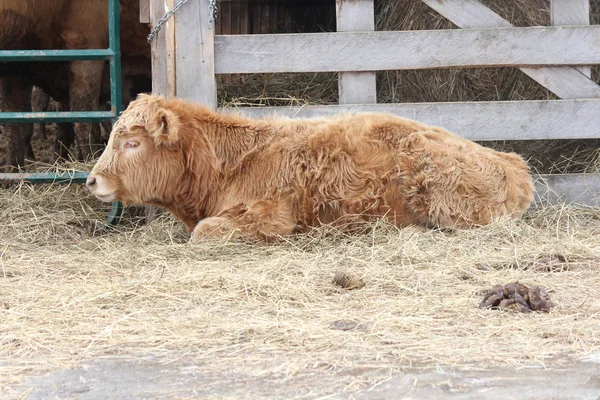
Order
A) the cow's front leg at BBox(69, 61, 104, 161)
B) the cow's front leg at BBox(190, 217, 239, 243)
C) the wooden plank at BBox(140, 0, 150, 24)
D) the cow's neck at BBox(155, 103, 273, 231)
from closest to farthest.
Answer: the cow's front leg at BBox(190, 217, 239, 243) < the cow's neck at BBox(155, 103, 273, 231) < the wooden plank at BBox(140, 0, 150, 24) < the cow's front leg at BBox(69, 61, 104, 161)

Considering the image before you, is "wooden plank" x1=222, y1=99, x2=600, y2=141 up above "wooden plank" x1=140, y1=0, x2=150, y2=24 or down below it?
below

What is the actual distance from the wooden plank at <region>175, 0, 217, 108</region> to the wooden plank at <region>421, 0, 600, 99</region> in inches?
67.6

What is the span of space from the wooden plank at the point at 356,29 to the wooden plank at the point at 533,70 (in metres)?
0.48

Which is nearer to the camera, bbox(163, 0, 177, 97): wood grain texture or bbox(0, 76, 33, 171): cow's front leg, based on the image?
bbox(163, 0, 177, 97): wood grain texture

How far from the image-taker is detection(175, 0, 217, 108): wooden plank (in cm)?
656

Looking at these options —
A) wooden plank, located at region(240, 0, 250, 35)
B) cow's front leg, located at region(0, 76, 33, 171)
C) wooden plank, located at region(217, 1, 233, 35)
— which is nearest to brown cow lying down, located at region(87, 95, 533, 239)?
cow's front leg, located at region(0, 76, 33, 171)

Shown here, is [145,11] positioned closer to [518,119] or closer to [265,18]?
[518,119]

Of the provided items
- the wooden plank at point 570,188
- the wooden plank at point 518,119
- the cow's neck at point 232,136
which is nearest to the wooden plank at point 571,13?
the wooden plank at point 518,119

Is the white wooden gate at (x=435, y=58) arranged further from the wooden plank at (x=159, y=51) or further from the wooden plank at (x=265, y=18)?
the wooden plank at (x=265, y=18)

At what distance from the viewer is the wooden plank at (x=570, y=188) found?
6.67 m

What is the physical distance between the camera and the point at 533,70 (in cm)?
661

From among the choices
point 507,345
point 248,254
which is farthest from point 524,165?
point 507,345

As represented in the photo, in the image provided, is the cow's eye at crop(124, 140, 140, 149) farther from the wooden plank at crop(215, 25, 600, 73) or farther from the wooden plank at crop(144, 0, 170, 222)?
the wooden plank at crop(215, 25, 600, 73)

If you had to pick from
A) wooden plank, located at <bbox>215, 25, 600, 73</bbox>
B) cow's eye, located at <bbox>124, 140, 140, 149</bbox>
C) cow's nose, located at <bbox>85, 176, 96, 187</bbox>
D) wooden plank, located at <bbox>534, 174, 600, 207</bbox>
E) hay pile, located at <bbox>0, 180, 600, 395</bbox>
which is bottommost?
hay pile, located at <bbox>0, 180, 600, 395</bbox>
